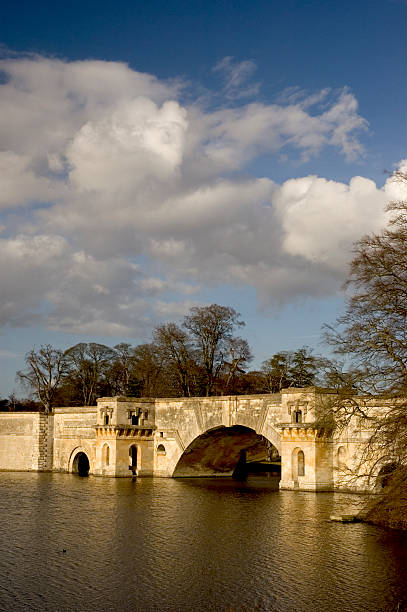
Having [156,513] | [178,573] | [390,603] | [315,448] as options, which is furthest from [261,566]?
[315,448]

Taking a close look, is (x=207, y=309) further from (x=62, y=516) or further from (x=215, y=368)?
(x=62, y=516)

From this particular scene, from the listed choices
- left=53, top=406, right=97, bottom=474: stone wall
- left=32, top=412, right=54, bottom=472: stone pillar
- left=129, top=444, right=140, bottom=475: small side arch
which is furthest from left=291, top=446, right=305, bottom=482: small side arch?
left=32, top=412, right=54, bottom=472: stone pillar

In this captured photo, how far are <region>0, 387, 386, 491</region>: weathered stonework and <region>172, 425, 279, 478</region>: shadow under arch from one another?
6 centimetres

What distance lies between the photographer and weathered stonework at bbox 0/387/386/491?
2928 cm

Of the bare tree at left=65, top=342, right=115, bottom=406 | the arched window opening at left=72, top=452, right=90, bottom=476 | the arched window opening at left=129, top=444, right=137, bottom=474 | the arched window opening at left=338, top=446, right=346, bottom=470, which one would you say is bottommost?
the arched window opening at left=72, top=452, right=90, bottom=476

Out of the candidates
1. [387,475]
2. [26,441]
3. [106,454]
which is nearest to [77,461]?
[26,441]

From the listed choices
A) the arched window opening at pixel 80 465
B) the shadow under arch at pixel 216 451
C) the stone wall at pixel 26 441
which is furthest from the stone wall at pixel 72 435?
the shadow under arch at pixel 216 451

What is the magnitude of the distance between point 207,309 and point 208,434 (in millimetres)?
11605

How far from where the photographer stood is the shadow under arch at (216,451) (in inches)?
1429

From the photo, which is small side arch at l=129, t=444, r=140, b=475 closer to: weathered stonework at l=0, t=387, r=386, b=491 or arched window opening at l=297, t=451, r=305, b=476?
weathered stonework at l=0, t=387, r=386, b=491

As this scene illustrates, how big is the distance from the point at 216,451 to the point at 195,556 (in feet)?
74.8

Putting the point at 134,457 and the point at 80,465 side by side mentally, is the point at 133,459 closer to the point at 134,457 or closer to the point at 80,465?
the point at 134,457

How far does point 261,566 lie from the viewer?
594 inches

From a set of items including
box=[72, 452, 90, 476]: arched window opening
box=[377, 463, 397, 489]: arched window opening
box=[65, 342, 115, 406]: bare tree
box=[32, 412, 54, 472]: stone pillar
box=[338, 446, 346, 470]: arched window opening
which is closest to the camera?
box=[377, 463, 397, 489]: arched window opening
